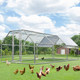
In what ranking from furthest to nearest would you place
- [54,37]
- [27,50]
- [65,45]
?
[27,50] → [54,37] → [65,45]

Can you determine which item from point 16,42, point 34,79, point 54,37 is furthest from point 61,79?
point 16,42

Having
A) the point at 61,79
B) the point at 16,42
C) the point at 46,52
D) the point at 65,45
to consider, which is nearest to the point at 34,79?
the point at 61,79

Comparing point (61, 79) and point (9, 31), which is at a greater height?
point (9, 31)

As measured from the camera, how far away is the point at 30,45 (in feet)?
63.3

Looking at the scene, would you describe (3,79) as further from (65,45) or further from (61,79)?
(65,45)

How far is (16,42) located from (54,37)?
5770 mm

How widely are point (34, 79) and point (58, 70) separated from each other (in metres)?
2.64

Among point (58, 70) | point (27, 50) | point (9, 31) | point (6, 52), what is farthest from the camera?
point (27, 50)

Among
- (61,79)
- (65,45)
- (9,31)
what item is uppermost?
(9,31)

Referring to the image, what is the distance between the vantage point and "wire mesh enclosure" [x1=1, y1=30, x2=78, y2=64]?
1563cm

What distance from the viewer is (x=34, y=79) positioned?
6.96 metres

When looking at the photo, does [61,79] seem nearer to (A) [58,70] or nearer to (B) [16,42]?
(A) [58,70]

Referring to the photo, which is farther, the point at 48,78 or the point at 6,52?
the point at 6,52

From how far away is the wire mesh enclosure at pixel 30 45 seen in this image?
51.3 ft
